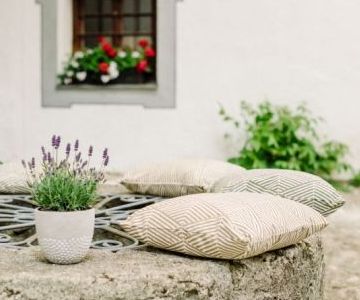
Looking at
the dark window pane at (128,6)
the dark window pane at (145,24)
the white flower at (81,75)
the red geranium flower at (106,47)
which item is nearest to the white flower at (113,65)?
the red geranium flower at (106,47)

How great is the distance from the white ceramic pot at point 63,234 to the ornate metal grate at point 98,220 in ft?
1.00

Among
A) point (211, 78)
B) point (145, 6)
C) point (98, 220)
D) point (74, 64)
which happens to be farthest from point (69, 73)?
point (98, 220)

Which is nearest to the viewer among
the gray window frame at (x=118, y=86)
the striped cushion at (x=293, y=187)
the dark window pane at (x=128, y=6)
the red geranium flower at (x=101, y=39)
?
the striped cushion at (x=293, y=187)

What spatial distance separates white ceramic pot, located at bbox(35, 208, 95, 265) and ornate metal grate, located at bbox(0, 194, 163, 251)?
31 centimetres

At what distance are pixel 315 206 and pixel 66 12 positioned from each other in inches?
179

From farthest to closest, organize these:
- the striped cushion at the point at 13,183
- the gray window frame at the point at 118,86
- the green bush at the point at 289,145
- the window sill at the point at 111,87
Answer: the window sill at the point at 111,87, the gray window frame at the point at 118,86, the green bush at the point at 289,145, the striped cushion at the point at 13,183

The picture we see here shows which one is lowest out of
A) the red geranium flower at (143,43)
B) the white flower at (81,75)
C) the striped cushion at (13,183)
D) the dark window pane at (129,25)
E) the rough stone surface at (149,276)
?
the rough stone surface at (149,276)

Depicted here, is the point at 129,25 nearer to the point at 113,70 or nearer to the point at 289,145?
the point at 113,70

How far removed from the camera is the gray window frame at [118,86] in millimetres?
7082

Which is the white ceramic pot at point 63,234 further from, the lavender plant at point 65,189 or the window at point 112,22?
the window at point 112,22

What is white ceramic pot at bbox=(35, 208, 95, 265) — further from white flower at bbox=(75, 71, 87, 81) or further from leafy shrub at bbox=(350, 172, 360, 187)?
white flower at bbox=(75, 71, 87, 81)

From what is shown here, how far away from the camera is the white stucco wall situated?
6.80 metres

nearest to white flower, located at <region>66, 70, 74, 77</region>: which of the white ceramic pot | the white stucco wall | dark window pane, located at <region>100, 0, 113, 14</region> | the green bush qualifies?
the white stucco wall

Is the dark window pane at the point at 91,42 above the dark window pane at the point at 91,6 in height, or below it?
Answer: below
